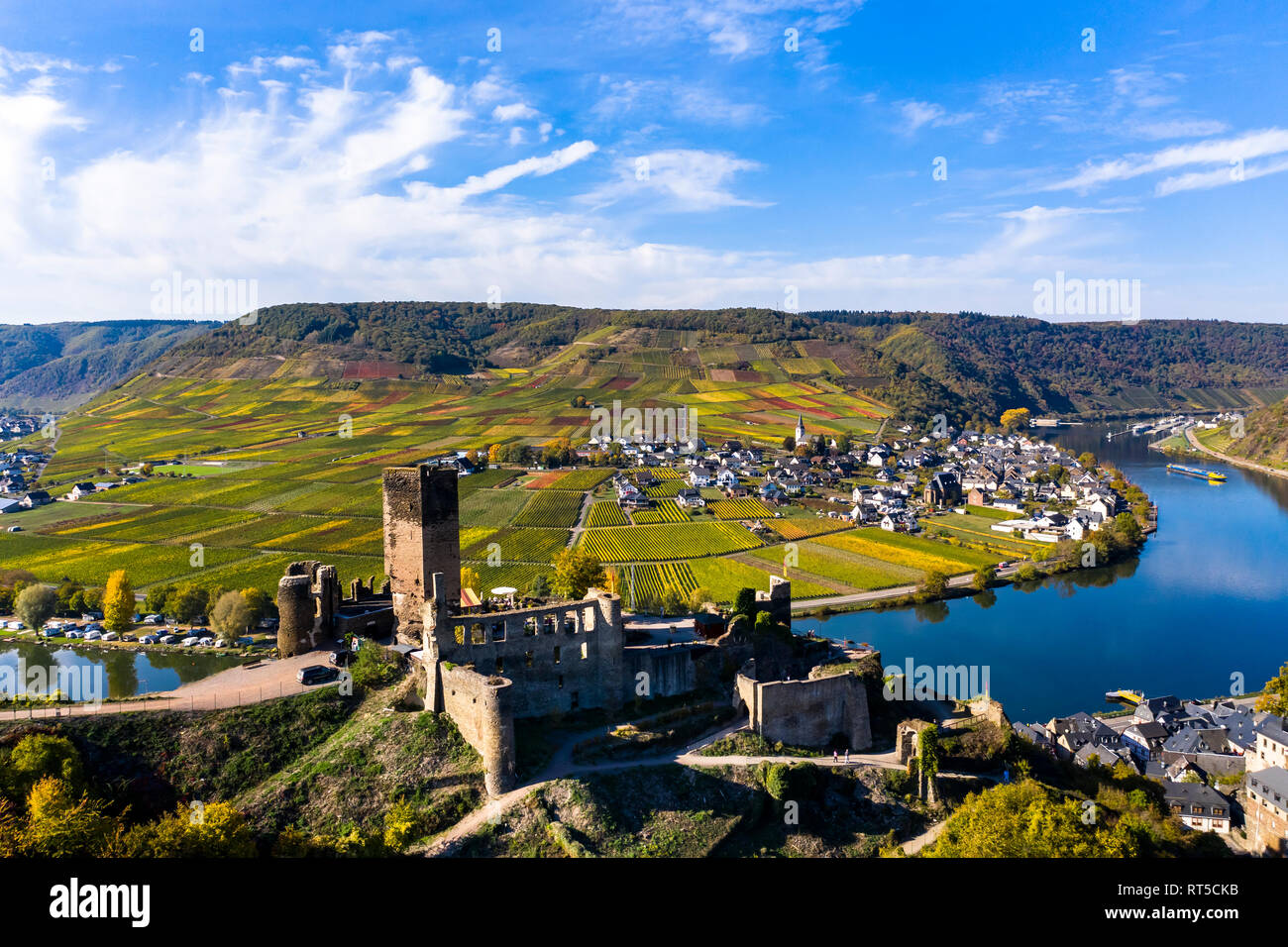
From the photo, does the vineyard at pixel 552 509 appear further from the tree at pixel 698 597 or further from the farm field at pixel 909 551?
the farm field at pixel 909 551

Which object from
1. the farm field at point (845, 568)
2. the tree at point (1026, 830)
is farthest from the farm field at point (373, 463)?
the tree at point (1026, 830)

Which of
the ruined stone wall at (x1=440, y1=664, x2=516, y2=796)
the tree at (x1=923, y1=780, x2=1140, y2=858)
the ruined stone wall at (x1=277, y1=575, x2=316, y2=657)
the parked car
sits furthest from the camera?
the ruined stone wall at (x1=277, y1=575, x2=316, y2=657)

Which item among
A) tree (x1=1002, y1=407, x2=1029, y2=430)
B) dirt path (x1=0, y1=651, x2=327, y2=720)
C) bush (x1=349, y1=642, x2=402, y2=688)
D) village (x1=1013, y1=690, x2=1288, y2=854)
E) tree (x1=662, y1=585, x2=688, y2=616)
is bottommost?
village (x1=1013, y1=690, x2=1288, y2=854)

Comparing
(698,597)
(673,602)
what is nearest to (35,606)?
(673,602)

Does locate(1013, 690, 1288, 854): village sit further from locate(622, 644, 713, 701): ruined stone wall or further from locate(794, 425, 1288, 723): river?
locate(622, 644, 713, 701): ruined stone wall

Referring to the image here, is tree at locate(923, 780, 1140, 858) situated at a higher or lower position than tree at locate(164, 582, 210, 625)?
lower

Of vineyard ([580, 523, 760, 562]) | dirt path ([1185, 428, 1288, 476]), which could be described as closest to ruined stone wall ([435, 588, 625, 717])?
vineyard ([580, 523, 760, 562])
